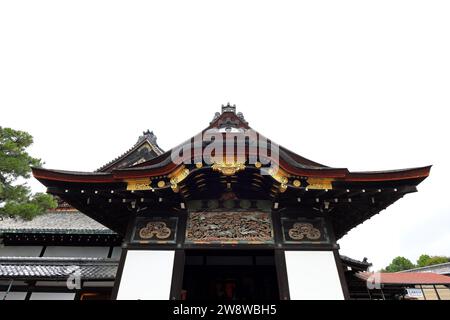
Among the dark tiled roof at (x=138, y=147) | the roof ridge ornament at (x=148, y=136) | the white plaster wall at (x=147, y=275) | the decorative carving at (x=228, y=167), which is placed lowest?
the white plaster wall at (x=147, y=275)

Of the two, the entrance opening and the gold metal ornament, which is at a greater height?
the gold metal ornament

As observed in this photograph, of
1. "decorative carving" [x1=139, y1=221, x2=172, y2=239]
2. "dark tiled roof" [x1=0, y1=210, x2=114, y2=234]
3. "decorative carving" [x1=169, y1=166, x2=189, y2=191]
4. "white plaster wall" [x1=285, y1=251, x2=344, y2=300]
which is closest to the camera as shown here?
"white plaster wall" [x1=285, y1=251, x2=344, y2=300]

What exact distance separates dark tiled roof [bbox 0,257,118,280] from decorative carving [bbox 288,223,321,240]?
712cm

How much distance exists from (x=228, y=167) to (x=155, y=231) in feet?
8.70

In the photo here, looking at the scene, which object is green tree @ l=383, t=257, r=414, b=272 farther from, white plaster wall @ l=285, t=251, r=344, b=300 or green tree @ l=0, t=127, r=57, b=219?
green tree @ l=0, t=127, r=57, b=219

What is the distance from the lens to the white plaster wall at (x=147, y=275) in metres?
6.29

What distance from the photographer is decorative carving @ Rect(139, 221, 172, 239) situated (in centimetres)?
705

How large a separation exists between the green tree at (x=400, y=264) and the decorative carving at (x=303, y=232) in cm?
9741

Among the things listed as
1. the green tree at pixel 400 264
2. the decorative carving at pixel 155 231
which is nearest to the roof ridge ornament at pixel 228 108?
the decorative carving at pixel 155 231

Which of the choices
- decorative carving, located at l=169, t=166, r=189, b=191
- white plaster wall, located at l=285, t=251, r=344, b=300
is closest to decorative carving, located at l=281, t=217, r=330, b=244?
white plaster wall, located at l=285, t=251, r=344, b=300

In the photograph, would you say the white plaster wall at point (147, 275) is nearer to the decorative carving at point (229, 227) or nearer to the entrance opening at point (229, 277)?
the decorative carving at point (229, 227)
